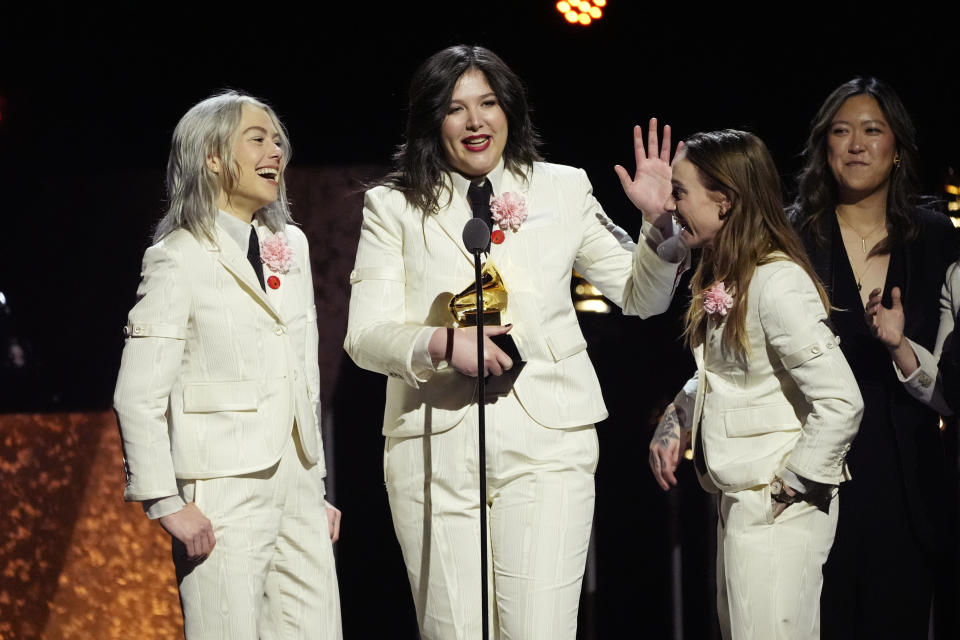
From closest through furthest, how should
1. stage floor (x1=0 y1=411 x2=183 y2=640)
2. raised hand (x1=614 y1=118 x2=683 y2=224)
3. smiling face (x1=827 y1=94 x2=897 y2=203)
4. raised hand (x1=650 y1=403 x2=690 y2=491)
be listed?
1. raised hand (x1=614 y1=118 x2=683 y2=224)
2. raised hand (x1=650 y1=403 x2=690 y2=491)
3. smiling face (x1=827 y1=94 x2=897 y2=203)
4. stage floor (x1=0 y1=411 x2=183 y2=640)

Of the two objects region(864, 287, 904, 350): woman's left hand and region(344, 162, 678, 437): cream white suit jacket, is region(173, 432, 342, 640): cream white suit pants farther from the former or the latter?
region(864, 287, 904, 350): woman's left hand

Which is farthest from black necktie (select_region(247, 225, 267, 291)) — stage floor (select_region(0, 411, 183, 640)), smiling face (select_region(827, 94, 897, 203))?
stage floor (select_region(0, 411, 183, 640))

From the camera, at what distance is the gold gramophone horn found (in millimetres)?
2428

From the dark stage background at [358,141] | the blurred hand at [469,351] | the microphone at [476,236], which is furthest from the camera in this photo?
the dark stage background at [358,141]

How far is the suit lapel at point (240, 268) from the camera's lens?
2.62 m

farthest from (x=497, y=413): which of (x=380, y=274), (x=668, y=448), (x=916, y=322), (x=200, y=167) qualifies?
(x=916, y=322)

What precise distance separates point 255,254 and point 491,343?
2.31 ft

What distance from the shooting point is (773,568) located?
2.52 m

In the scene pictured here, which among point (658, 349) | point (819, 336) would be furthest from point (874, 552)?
point (658, 349)

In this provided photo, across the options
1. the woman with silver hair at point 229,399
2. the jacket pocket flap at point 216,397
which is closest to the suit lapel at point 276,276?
the woman with silver hair at point 229,399

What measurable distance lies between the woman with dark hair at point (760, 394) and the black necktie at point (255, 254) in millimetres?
993

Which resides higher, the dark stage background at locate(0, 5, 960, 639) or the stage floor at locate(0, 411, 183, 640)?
the dark stage background at locate(0, 5, 960, 639)

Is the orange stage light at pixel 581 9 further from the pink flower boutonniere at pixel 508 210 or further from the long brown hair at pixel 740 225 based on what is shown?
the pink flower boutonniere at pixel 508 210

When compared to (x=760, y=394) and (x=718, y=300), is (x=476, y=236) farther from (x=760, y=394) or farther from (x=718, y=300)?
(x=760, y=394)
